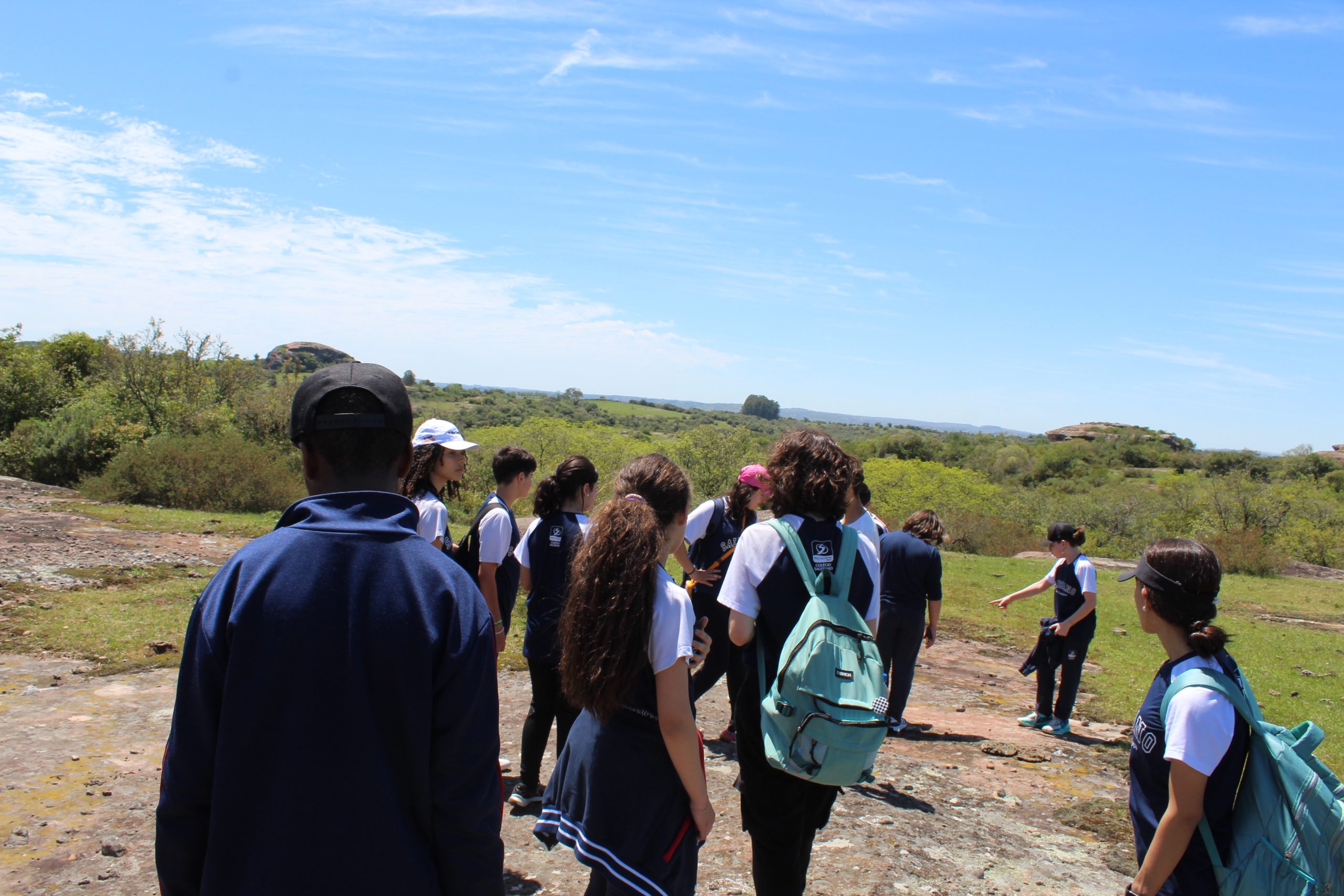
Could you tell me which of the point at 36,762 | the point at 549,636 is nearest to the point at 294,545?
the point at 549,636

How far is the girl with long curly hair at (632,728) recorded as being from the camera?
2.53 m

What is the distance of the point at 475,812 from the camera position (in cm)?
160

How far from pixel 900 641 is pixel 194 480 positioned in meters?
22.7

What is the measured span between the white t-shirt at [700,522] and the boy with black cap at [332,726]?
400cm

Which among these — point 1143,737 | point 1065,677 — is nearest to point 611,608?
point 1143,737

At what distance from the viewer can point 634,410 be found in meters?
144

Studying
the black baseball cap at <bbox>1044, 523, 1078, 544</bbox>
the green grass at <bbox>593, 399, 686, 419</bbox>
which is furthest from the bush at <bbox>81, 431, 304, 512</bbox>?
the green grass at <bbox>593, 399, 686, 419</bbox>

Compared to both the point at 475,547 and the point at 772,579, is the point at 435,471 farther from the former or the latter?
the point at 772,579

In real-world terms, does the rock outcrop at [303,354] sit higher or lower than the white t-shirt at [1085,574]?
higher

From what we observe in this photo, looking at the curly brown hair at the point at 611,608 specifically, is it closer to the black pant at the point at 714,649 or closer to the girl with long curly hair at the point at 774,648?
the girl with long curly hair at the point at 774,648

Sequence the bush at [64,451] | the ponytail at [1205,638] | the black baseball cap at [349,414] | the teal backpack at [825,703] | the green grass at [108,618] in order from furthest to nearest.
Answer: the bush at [64,451] → the green grass at [108,618] → the teal backpack at [825,703] → the ponytail at [1205,638] → the black baseball cap at [349,414]

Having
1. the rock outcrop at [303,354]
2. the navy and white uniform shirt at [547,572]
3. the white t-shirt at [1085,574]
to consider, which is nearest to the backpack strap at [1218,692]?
the navy and white uniform shirt at [547,572]

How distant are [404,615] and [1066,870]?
4440 millimetres

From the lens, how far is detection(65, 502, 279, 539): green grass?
17391 mm
